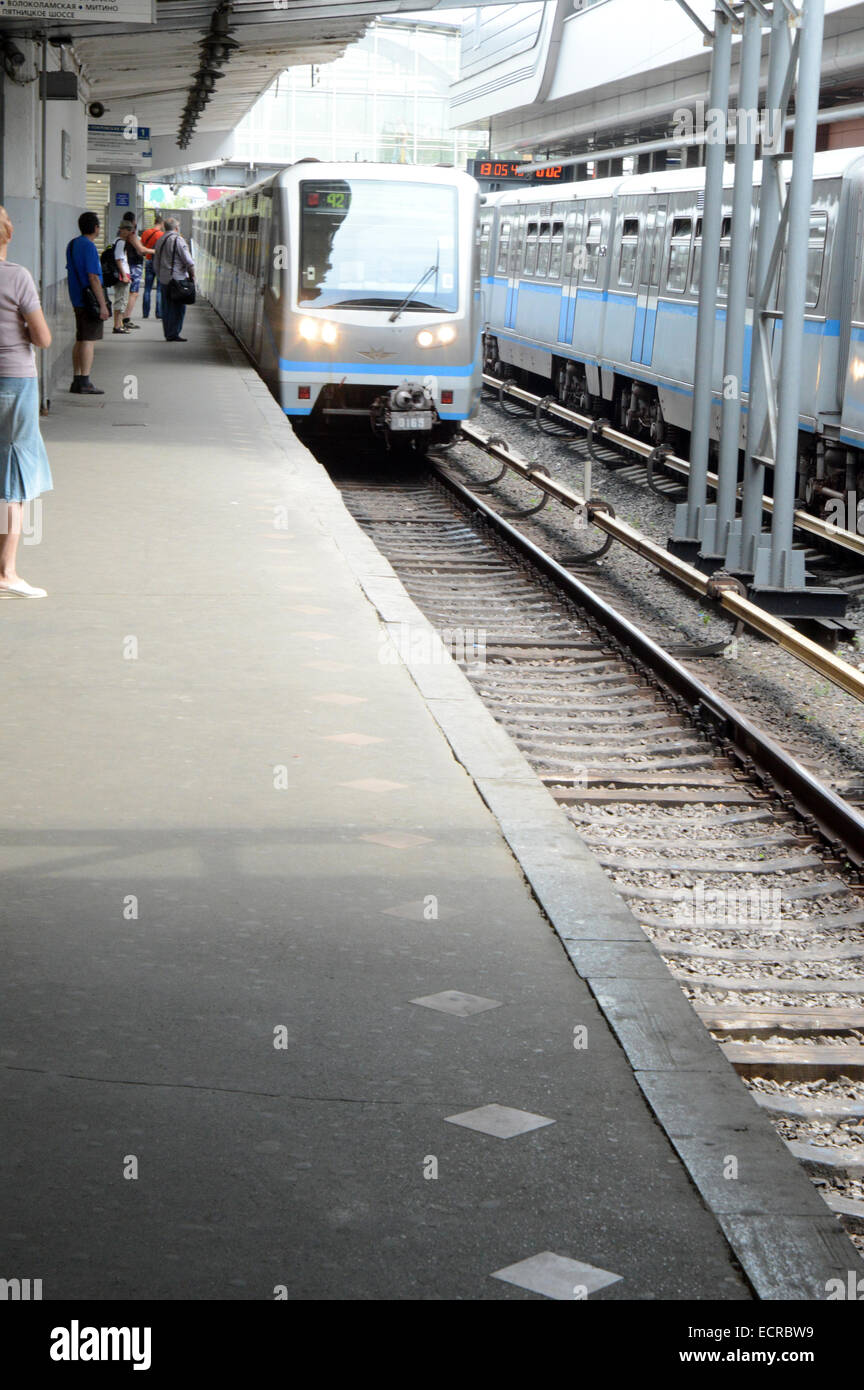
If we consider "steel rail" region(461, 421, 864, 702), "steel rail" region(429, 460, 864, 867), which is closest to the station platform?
"steel rail" region(429, 460, 864, 867)

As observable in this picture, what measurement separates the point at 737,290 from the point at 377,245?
4.90 metres

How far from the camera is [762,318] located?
37.2 ft

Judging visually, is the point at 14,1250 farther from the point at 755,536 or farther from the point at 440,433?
the point at 440,433

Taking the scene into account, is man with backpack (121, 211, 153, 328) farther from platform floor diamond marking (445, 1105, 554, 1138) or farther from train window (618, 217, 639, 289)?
platform floor diamond marking (445, 1105, 554, 1138)

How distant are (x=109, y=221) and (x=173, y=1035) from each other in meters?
36.1

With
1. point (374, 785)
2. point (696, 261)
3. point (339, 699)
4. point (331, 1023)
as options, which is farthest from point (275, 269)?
point (331, 1023)

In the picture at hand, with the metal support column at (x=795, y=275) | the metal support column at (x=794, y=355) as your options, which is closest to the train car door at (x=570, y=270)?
the metal support column at (x=794, y=355)

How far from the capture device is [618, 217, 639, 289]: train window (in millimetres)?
19594

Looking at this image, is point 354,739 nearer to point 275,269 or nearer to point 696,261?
point 275,269

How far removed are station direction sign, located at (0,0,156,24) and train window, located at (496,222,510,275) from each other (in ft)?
48.4

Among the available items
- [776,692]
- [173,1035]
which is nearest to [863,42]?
[776,692]

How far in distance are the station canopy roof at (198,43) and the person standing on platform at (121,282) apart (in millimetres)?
2241

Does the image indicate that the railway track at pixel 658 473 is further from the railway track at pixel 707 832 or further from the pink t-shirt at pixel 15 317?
the pink t-shirt at pixel 15 317

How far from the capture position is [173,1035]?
11.6 feet
